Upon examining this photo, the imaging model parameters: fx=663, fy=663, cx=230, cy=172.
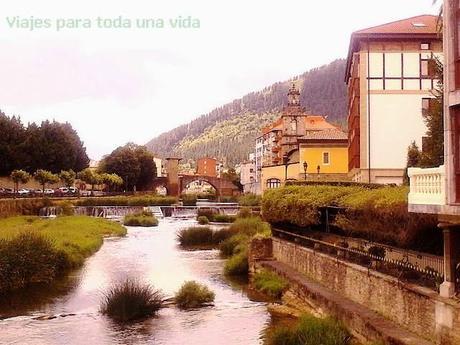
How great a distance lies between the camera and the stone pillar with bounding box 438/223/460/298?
12.6 meters

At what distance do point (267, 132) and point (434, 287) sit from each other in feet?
388

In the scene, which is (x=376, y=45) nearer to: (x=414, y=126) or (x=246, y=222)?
(x=414, y=126)

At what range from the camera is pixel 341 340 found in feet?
47.1

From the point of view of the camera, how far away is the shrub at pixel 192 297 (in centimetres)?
2250

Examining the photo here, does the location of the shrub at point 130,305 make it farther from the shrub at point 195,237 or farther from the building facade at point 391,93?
the shrub at point 195,237

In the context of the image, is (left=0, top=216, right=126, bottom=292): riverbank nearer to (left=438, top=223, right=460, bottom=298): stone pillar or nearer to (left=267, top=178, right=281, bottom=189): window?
(left=438, top=223, right=460, bottom=298): stone pillar

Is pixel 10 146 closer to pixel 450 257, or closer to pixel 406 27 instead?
pixel 406 27

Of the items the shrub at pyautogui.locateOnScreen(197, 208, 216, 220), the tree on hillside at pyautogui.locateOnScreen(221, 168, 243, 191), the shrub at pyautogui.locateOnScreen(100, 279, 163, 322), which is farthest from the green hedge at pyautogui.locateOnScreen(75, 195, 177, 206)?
the shrub at pyautogui.locateOnScreen(100, 279, 163, 322)

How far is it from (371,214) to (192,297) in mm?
7926

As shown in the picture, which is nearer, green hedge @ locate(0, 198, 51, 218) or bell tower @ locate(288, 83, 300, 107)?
green hedge @ locate(0, 198, 51, 218)

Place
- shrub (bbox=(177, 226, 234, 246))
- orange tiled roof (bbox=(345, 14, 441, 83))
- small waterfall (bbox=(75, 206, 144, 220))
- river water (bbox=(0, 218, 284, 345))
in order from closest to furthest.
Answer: river water (bbox=(0, 218, 284, 345)) → orange tiled roof (bbox=(345, 14, 441, 83)) → shrub (bbox=(177, 226, 234, 246)) → small waterfall (bbox=(75, 206, 144, 220))

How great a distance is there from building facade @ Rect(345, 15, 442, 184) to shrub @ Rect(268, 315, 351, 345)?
24.9 metres

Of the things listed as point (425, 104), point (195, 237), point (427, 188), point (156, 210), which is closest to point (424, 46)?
point (425, 104)

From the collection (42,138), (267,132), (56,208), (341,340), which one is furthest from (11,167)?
(341,340)
